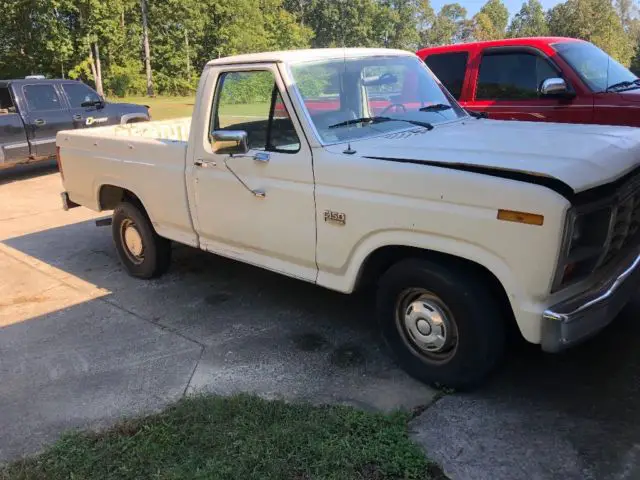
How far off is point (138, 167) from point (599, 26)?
3767 centimetres

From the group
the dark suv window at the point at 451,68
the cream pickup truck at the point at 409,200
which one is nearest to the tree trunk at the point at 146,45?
the dark suv window at the point at 451,68

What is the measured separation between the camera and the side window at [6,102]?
440 inches

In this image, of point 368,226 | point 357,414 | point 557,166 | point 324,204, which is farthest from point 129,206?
point 557,166

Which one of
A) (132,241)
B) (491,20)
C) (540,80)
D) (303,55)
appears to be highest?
(491,20)

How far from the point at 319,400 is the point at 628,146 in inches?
91.6

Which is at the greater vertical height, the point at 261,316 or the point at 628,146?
the point at 628,146

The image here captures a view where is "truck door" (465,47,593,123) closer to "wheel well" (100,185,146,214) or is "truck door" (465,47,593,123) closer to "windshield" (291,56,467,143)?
"windshield" (291,56,467,143)

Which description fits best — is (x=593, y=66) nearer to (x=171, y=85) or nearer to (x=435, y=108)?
(x=435, y=108)

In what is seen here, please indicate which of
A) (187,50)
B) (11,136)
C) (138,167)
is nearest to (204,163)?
(138,167)

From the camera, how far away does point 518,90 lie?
646 centimetres

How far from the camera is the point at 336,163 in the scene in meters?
3.60

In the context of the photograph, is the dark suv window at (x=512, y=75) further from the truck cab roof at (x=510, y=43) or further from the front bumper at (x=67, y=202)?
the front bumper at (x=67, y=202)

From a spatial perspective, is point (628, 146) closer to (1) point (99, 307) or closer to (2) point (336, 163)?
(2) point (336, 163)

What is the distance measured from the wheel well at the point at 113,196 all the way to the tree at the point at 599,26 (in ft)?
105
